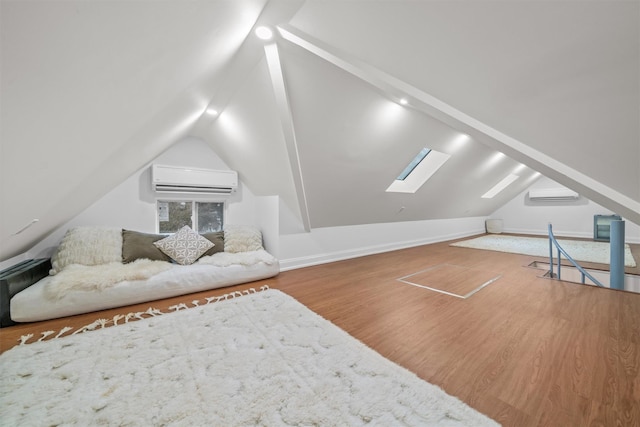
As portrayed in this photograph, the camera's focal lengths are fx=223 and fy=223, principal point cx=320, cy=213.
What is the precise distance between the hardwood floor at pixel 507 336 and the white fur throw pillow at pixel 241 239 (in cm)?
65

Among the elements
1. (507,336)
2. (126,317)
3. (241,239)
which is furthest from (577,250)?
(126,317)

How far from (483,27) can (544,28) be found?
227mm

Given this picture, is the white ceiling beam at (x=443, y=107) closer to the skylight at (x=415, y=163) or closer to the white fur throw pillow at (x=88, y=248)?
the skylight at (x=415, y=163)

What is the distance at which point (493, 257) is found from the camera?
4367 mm

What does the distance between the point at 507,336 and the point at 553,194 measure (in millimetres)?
8134

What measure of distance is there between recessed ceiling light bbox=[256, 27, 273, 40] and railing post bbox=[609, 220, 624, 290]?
4.42 metres

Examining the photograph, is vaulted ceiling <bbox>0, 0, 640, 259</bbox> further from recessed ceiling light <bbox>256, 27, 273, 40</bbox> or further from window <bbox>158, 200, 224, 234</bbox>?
window <bbox>158, 200, 224, 234</bbox>

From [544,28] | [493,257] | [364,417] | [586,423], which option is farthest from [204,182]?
[493,257]

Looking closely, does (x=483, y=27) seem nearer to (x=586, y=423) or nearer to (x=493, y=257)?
(x=586, y=423)

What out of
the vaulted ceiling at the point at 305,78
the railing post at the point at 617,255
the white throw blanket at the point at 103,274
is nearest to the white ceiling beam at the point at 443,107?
Answer: the vaulted ceiling at the point at 305,78

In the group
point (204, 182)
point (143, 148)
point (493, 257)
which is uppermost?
point (143, 148)

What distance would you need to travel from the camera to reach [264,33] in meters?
1.67

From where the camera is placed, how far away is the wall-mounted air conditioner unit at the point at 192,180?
3.09 metres

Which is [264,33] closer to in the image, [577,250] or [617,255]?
[617,255]
